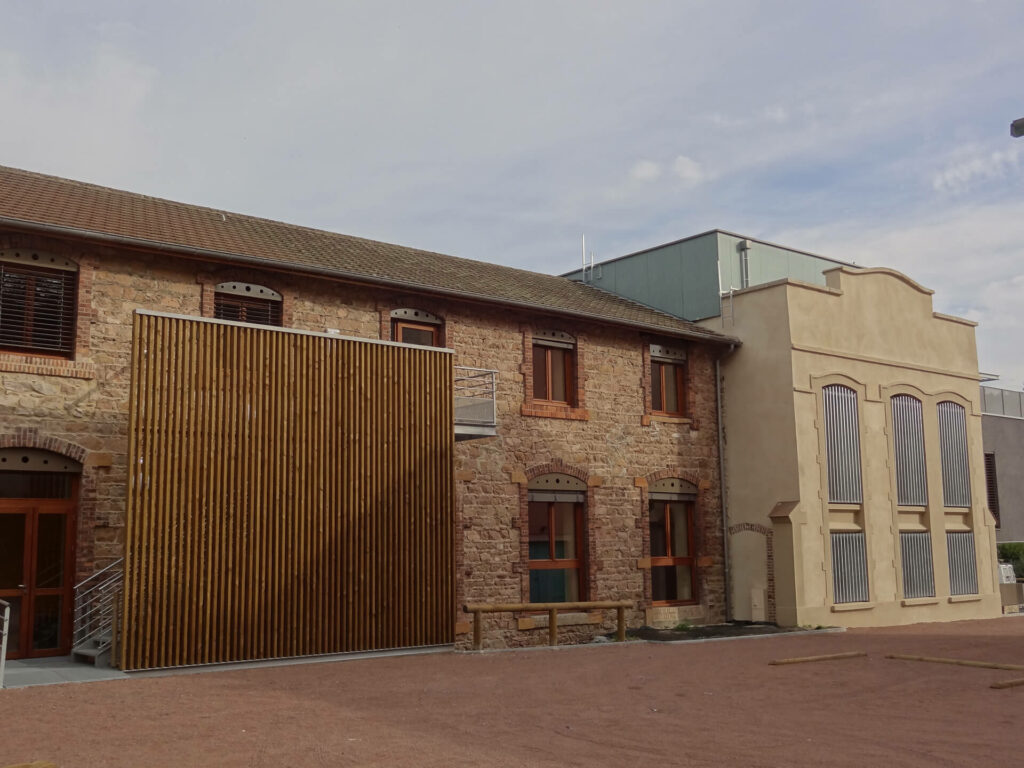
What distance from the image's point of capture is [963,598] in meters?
21.7

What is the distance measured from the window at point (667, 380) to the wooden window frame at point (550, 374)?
197 centimetres

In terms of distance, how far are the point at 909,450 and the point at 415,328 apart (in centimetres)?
1116

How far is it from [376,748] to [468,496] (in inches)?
345

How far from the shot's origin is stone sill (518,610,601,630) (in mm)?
16703

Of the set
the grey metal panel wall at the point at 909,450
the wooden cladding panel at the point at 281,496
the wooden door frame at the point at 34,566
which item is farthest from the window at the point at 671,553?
the wooden door frame at the point at 34,566

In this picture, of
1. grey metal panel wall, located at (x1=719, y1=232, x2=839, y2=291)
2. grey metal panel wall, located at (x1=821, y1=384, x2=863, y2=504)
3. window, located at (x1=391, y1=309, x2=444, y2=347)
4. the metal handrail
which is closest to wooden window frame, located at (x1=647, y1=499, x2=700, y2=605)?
grey metal panel wall, located at (x1=821, y1=384, x2=863, y2=504)

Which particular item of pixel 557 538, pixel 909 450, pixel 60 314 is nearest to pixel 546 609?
pixel 557 538

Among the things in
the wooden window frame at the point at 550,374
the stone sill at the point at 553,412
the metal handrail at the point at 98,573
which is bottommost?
the metal handrail at the point at 98,573

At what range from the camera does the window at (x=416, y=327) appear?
53.1ft

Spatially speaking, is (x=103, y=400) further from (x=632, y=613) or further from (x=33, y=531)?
(x=632, y=613)

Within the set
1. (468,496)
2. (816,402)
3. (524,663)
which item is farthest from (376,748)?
(816,402)

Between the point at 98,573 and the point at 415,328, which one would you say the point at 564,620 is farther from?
the point at 98,573

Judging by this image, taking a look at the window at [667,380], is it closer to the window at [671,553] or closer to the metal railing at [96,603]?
the window at [671,553]

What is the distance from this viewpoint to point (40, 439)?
12680 millimetres
